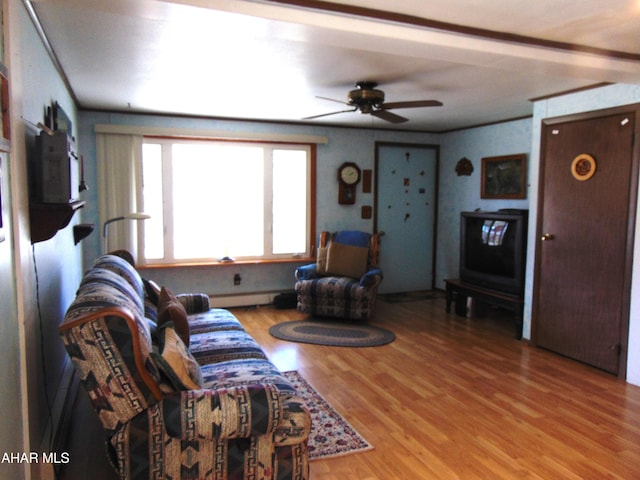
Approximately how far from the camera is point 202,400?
6.35 feet

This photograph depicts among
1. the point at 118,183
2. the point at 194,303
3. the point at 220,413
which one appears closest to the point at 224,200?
the point at 118,183

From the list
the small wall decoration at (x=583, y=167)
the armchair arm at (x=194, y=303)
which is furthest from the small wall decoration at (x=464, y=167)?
the armchair arm at (x=194, y=303)

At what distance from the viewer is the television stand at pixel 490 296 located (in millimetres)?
4480

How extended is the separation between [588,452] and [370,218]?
13.3 ft

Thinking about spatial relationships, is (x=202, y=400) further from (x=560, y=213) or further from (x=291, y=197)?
(x=291, y=197)

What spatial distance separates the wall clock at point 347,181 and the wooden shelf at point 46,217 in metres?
4.13

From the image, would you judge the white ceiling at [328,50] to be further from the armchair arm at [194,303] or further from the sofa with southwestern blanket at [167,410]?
the armchair arm at [194,303]

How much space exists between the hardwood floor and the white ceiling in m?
2.13

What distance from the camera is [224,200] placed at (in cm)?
556

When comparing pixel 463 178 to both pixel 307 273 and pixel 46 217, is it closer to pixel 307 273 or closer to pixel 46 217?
pixel 307 273

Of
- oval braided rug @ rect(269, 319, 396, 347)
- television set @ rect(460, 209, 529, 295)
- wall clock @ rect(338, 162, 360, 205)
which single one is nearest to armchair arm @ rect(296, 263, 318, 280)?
oval braided rug @ rect(269, 319, 396, 347)

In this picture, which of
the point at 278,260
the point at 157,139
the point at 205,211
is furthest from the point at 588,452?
the point at 157,139

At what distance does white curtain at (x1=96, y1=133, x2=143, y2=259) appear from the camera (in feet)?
16.1

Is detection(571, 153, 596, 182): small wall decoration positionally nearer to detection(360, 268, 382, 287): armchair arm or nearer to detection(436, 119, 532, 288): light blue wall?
detection(436, 119, 532, 288): light blue wall
